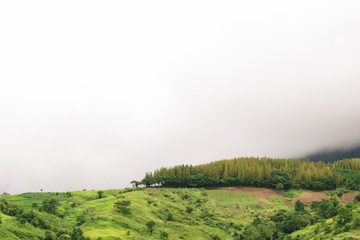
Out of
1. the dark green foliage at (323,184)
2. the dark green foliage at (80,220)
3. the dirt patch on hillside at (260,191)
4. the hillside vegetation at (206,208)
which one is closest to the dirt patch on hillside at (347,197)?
the hillside vegetation at (206,208)

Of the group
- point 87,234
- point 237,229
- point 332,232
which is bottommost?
point 237,229

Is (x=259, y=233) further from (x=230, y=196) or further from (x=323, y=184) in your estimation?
(x=323, y=184)

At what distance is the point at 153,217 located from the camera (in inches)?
2329

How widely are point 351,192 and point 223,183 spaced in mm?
57072

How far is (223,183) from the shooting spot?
124 m

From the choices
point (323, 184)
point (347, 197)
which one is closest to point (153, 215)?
point (347, 197)

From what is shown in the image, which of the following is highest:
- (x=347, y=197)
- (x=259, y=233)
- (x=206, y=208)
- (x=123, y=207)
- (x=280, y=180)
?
(x=123, y=207)

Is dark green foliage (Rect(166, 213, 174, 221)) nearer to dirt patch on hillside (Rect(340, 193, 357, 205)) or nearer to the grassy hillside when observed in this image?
the grassy hillside

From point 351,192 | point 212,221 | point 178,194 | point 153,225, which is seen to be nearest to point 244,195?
point 178,194

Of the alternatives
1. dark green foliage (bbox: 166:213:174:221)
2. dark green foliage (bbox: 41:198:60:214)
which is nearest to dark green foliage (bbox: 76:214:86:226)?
dark green foliage (bbox: 41:198:60:214)

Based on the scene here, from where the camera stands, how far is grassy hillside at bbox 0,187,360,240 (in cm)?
3847

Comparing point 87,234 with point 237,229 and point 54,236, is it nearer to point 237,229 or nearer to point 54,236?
point 54,236

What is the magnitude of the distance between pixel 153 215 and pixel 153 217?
62.1 inches

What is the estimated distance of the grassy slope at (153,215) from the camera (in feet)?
139
